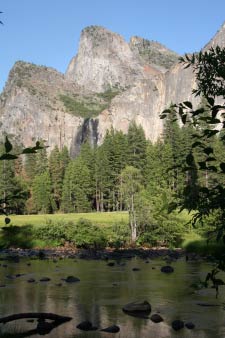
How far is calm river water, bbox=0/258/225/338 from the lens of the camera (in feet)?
49.5

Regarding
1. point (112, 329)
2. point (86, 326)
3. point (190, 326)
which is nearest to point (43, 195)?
point (86, 326)

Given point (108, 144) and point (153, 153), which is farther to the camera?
point (108, 144)

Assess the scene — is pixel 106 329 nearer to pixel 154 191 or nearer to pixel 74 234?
pixel 74 234

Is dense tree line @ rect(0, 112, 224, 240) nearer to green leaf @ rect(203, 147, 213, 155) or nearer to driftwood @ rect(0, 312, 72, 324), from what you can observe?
driftwood @ rect(0, 312, 72, 324)

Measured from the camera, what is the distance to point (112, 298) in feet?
68.7

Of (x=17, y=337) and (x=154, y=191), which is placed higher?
(x=154, y=191)

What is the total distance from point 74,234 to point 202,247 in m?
15.6

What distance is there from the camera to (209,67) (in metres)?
5.38

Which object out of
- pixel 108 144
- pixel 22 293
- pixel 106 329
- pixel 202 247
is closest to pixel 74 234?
pixel 202 247

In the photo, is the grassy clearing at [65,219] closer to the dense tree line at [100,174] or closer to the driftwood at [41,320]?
the dense tree line at [100,174]

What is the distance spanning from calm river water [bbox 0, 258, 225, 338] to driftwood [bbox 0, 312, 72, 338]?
0.80 feet

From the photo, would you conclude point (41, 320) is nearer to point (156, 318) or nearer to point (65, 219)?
point (156, 318)

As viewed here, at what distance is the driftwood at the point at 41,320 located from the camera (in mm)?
14505

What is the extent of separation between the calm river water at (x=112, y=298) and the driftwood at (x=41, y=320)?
24 centimetres
